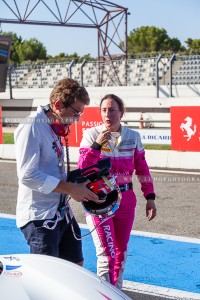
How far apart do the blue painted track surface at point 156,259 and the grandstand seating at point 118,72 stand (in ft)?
47.9

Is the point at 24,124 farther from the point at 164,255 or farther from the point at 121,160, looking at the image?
the point at 164,255

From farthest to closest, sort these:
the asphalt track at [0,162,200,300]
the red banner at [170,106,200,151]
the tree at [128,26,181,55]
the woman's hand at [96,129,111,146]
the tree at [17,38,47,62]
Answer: the tree at [128,26,181,55], the tree at [17,38,47,62], the red banner at [170,106,200,151], the asphalt track at [0,162,200,300], the woman's hand at [96,129,111,146]

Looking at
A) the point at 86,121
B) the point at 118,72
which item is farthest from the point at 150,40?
the point at 86,121

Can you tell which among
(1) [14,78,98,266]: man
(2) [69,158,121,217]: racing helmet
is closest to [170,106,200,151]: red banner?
(2) [69,158,121,217]: racing helmet

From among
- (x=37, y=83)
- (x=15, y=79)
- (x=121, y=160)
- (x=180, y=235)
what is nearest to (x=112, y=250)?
(x=121, y=160)

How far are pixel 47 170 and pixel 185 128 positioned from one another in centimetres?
923

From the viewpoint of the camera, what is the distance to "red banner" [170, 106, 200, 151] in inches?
485

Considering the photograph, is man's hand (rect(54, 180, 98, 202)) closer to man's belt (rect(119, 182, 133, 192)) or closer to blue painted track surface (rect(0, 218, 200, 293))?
man's belt (rect(119, 182, 133, 192))

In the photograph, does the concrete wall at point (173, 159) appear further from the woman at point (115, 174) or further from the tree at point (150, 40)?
the tree at point (150, 40)

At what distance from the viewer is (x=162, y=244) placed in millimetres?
6824

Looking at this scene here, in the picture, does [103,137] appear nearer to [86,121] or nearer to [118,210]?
[118,210]

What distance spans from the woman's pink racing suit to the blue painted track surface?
1.09 meters

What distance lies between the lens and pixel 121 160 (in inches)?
180

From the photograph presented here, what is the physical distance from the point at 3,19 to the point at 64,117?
24437 mm
